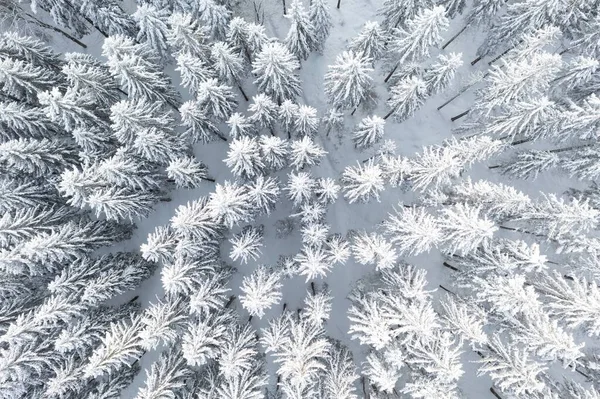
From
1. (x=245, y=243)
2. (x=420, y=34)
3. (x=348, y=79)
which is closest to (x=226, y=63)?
(x=348, y=79)

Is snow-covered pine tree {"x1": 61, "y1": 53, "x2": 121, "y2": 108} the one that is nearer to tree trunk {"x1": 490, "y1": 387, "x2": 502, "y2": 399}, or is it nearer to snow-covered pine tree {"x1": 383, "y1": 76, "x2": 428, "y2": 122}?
snow-covered pine tree {"x1": 383, "y1": 76, "x2": 428, "y2": 122}

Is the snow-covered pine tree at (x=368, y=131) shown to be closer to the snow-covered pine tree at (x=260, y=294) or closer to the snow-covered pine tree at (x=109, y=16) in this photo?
the snow-covered pine tree at (x=260, y=294)

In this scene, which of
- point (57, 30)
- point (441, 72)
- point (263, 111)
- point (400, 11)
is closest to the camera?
point (263, 111)

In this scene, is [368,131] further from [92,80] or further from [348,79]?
[92,80]

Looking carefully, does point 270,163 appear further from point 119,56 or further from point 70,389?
point 70,389

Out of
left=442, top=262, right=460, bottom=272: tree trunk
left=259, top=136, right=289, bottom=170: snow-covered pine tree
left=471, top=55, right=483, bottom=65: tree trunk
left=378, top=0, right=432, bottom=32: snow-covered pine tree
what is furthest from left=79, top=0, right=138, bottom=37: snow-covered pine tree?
left=442, top=262, right=460, bottom=272: tree trunk

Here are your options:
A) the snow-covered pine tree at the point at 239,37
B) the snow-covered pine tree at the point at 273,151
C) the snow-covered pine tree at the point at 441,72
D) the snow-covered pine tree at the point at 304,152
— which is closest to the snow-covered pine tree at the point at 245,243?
the snow-covered pine tree at the point at 273,151

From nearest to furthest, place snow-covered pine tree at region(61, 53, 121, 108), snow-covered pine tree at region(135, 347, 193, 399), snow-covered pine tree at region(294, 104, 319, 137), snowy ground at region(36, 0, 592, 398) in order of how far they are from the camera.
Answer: snow-covered pine tree at region(135, 347, 193, 399) < snow-covered pine tree at region(61, 53, 121, 108) < snow-covered pine tree at region(294, 104, 319, 137) < snowy ground at region(36, 0, 592, 398)
